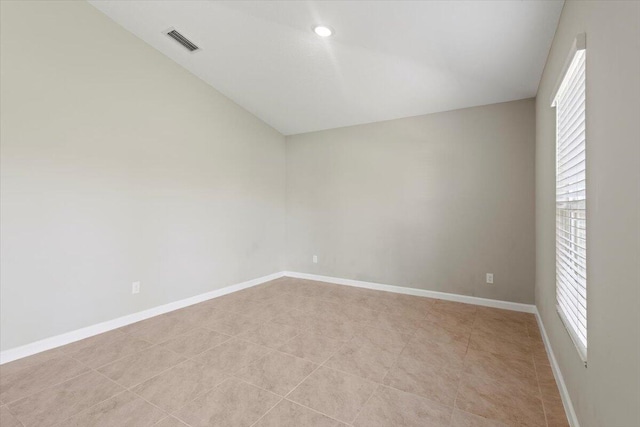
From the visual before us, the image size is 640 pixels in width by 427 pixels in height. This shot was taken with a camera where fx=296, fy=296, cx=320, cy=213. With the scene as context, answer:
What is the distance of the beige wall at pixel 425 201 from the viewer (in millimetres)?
3467

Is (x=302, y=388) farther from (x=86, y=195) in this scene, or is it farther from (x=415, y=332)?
(x=86, y=195)

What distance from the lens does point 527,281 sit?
3408 mm

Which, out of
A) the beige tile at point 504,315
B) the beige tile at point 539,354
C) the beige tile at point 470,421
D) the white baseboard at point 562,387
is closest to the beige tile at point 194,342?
the beige tile at point 470,421

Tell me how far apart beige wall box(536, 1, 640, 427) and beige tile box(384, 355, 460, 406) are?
67 centimetres

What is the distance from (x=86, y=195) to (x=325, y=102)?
9.58 feet

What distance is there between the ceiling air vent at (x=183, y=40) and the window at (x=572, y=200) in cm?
335

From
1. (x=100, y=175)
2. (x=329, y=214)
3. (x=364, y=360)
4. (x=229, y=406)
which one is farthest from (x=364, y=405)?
(x=329, y=214)

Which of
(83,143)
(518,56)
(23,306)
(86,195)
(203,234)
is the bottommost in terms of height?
(23,306)

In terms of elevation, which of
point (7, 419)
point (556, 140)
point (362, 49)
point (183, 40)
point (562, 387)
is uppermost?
point (183, 40)

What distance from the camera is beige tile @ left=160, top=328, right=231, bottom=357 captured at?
2.56m

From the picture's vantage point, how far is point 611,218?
1091 mm

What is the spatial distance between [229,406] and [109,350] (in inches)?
57.3

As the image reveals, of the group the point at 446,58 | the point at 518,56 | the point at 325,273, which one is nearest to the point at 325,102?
the point at 446,58

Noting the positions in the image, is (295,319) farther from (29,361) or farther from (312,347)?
(29,361)
